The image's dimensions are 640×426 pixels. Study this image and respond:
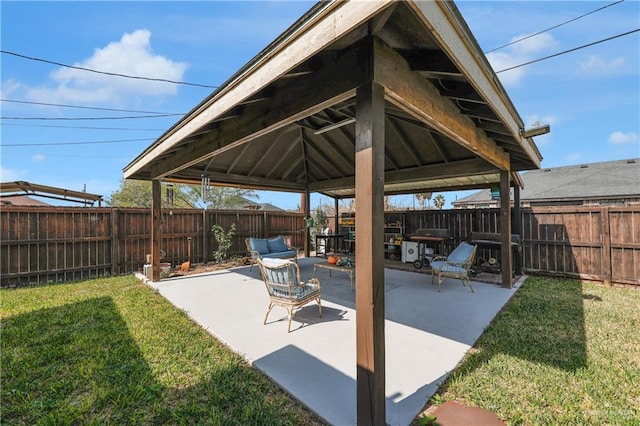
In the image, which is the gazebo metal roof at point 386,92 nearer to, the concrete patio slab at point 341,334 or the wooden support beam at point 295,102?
the wooden support beam at point 295,102

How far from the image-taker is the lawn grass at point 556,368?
6.42ft

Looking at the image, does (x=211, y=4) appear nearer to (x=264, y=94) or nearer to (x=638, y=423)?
(x=264, y=94)

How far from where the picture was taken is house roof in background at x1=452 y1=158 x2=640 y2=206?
34.1ft

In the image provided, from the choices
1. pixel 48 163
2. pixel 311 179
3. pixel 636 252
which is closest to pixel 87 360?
pixel 311 179

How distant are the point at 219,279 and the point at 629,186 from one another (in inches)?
612

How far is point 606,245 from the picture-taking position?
5707 millimetres

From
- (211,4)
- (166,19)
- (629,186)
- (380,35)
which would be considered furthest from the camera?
(629,186)

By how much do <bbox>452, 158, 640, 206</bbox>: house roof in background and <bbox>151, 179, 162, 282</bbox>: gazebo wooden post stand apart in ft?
49.3

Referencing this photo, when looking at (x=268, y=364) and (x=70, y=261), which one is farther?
(x=70, y=261)

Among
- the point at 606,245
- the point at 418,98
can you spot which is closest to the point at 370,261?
the point at 418,98

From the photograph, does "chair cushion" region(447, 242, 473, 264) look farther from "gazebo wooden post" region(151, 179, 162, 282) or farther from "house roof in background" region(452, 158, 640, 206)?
"house roof in background" region(452, 158, 640, 206)

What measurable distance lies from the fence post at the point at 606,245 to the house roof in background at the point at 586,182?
6.76 metres

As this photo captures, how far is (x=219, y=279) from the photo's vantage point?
625 cm

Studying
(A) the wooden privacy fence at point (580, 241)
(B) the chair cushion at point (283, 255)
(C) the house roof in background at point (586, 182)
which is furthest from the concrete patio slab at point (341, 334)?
(C) the house roof in background at point (586, 182)
